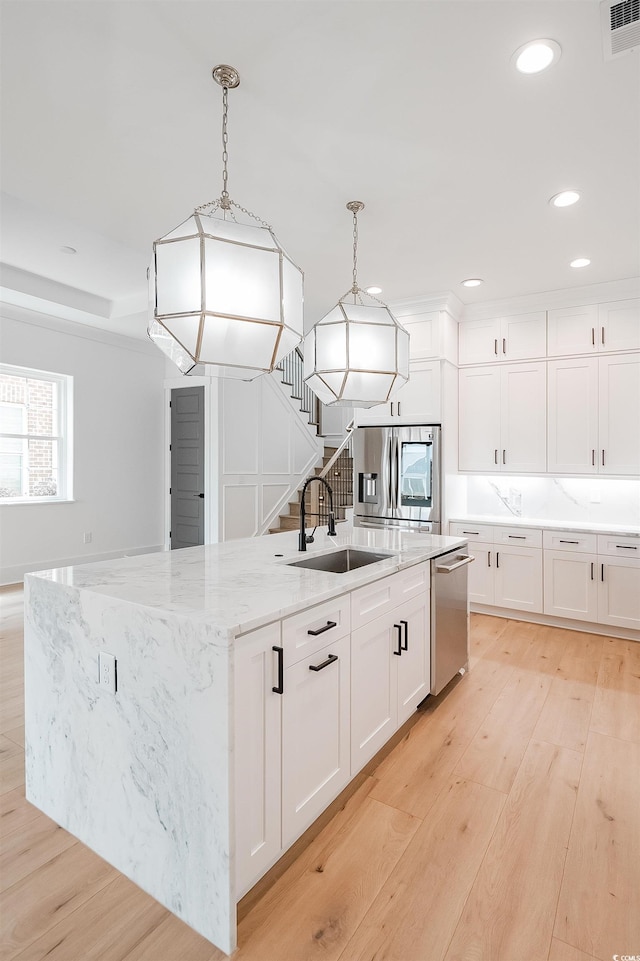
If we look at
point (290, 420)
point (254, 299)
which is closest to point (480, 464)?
point (290, 420)

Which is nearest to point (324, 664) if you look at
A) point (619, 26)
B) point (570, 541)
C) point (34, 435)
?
point (619, 26)

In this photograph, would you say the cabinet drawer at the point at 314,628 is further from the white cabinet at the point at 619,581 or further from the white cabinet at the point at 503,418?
the white cabinet at the point at 503,418

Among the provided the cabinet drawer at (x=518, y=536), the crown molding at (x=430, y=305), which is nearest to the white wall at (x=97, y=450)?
the crown molding at (x=430, y=305)

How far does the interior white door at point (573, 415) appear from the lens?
4234mm

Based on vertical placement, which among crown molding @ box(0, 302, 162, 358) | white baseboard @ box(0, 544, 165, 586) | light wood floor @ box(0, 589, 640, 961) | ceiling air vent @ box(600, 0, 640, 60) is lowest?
light wood floor @ box(0, 589, 640, 961)

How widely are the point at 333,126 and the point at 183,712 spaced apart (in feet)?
8.33

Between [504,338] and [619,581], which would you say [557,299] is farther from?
[619,581]

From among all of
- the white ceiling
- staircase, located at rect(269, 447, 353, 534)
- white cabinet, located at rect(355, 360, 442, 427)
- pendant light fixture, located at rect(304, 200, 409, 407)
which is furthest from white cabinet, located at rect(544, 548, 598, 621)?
staircase, located at rect(269, 447, 353, 534)

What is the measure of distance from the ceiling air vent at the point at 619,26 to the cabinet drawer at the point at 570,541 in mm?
3184

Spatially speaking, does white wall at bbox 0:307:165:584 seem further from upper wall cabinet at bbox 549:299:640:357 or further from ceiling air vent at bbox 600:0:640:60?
ceiling air vent at bbox 600:0:640:60

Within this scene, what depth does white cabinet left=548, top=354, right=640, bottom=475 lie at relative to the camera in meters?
4.07

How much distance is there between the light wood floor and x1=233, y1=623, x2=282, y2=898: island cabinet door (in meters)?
0.20

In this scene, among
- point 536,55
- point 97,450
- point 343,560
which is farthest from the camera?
point 97,450

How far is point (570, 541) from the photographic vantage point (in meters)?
4.05
